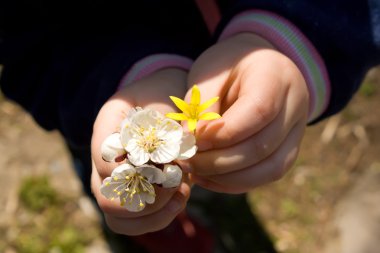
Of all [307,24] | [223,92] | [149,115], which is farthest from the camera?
[307,24]

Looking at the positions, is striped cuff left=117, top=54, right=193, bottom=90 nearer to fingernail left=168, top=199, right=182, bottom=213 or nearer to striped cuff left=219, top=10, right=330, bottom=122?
striped cuff left=219, top=10, right=330, bottom=122

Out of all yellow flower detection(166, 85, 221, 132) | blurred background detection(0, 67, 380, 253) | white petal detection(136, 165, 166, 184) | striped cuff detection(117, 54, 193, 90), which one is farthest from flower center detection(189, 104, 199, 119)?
blurred background detection(0, 67, 380, 253)

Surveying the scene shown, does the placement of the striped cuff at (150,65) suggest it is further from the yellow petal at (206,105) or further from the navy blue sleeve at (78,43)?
the yellow petal at (206,105)

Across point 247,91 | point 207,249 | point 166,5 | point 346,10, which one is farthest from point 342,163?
point 247,91

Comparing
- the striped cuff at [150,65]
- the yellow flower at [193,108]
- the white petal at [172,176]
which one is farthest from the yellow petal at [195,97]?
the striped cuff at [150,65]

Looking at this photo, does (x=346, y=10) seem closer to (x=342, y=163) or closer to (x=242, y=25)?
(x=242, y=25)

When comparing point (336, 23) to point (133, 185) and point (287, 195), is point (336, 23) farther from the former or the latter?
point (287, 195)

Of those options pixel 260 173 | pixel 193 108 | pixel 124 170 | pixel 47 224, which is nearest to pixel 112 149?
pixel 124 170
